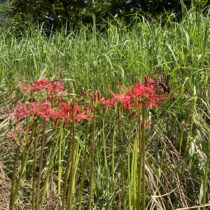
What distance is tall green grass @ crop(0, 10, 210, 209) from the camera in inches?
74.8

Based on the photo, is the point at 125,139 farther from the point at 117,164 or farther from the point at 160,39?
the point at 160,39

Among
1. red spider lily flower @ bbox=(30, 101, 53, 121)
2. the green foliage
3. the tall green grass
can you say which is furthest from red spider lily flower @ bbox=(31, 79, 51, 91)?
the green foliage

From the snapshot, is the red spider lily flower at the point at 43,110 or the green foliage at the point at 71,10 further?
the green foliage at the point at 71,10

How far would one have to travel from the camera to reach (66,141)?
2.18 meters

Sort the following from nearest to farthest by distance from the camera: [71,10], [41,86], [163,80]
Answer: [41,86] < [163,80] < [71,10]

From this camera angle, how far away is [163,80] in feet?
7.96

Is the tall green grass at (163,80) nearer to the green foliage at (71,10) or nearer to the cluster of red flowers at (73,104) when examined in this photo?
the cluster of red flowers at (73,104)

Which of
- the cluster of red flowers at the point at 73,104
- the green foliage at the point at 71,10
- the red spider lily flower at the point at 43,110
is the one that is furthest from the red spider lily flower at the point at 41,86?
the green foliage at the point at 71,10

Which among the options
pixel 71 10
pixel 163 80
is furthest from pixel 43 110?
pixel 71 10

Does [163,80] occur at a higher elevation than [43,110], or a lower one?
lower

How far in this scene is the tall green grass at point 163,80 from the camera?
1.90 m

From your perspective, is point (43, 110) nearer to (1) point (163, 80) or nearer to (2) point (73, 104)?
(2) point (73, 104)

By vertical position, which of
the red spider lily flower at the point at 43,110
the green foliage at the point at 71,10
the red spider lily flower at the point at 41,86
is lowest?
the green foliage at the point at 71,10

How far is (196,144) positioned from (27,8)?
261 inches
